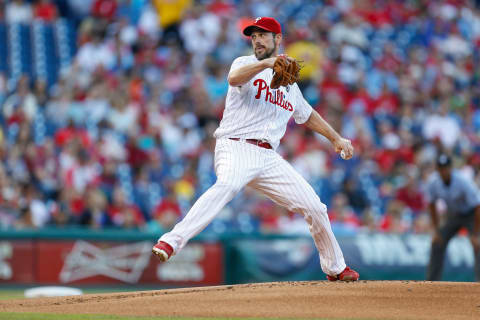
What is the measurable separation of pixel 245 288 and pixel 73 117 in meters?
7.27

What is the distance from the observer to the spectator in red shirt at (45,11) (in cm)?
1557

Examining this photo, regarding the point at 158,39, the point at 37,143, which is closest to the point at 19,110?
the point at 37,143

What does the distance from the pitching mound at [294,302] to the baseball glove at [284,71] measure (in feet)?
5.17

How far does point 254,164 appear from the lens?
6250 millimetres

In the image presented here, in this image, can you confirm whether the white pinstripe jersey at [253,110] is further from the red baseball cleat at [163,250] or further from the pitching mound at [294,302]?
the pitching mound at [294,302]

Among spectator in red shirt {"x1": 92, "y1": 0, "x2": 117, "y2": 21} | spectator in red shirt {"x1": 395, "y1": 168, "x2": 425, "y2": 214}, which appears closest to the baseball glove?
spectator in red shirt {"x1": 395, "y1": 168, "x2": 425, "y2": 214}

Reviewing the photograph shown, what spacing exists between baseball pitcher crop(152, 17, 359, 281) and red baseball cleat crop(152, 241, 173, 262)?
10mm

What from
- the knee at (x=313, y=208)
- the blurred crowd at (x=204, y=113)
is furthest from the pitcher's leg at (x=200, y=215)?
the blurred crowd at (x=204, y=113)

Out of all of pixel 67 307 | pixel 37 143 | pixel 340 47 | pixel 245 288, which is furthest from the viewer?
pixel 340 47

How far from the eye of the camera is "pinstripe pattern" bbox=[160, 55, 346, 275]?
20.0ft

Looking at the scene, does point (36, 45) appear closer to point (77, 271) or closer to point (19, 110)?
point (19, 110)

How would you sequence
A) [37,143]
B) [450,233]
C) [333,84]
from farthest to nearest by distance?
[333,84]
[37,143]
[450,233]

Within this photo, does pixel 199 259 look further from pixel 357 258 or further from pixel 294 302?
pixel 294 302

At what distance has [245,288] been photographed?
21.4 feet
